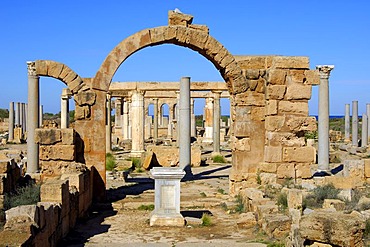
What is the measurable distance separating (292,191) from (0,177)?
5.29 m

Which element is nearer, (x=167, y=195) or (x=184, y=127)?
(x=167, y=195)

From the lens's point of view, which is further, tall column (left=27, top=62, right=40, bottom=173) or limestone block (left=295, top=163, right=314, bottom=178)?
tall column (left=27, top=62, right=40, bottom=173)

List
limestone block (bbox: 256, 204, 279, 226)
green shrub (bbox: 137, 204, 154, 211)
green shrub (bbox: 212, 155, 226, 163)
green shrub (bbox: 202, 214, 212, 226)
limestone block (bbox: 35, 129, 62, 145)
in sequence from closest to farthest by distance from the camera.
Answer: limestone block (bbox: 256, 204, 279, 226) → green shrub (bbox: 202, 214, 212, 226) → green shrub (bbox: 137, 204, 154, 211) → limestone block (bbox: 35, 129, 62, 145) → green shrub (bbox: 212, 155, 226, 163)

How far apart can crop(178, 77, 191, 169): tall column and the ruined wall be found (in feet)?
17.0

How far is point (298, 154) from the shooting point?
13.6 metres

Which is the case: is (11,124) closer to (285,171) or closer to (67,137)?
(67,137)

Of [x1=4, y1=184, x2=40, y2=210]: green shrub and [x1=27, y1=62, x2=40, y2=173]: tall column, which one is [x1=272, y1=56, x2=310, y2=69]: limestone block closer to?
[x1=4, y1=184, x2=40, y2=210]: green shrub

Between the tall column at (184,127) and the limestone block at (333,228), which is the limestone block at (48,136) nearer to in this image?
the tall column at (184,127)

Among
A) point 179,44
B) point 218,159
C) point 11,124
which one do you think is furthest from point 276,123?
point 11,124

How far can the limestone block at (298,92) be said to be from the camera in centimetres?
1359

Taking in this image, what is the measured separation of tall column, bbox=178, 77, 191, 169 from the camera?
19.0 meters

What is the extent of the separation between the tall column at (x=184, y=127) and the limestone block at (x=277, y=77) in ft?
20.3

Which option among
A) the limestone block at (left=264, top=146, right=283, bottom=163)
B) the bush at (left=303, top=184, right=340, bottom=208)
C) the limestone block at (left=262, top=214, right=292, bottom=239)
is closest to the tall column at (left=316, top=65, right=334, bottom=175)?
the limestone block at (left=264, top=146, right=283, bottom=163)

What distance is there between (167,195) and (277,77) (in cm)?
480
